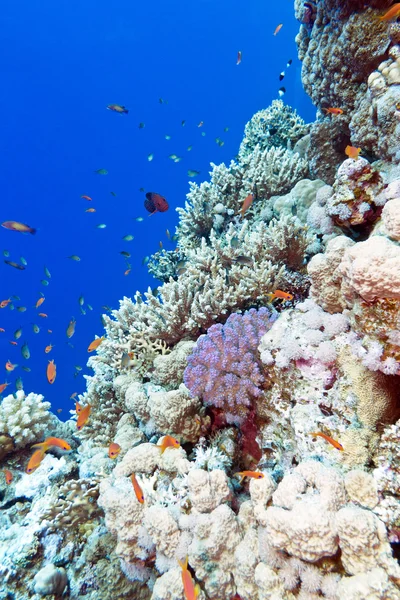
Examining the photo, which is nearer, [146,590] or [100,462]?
[146,590]

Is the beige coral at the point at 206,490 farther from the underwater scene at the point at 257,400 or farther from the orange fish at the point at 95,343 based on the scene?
the orange fish at the point at 95,343

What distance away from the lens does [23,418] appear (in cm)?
457

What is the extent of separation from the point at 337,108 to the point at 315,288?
175 inches

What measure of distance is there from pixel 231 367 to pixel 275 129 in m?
7.77

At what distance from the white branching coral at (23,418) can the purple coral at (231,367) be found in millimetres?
2648

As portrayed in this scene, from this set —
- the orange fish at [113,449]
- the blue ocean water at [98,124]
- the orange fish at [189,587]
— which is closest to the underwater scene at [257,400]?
the orange fish at [189,587]

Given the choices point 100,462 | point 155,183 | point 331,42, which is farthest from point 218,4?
point 100,462

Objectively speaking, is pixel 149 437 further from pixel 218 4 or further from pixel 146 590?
pixel 218 4

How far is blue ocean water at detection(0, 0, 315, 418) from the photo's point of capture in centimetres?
6762

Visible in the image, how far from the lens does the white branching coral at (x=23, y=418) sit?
447cm

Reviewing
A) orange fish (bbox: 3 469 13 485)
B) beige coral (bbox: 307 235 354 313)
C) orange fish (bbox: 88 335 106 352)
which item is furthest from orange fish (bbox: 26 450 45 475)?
beige coral (bbox: 307 235 354 313)

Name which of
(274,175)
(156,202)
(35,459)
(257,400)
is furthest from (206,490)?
(274,175)

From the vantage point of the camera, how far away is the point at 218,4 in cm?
9206

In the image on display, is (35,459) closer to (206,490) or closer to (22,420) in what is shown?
(22,420)
